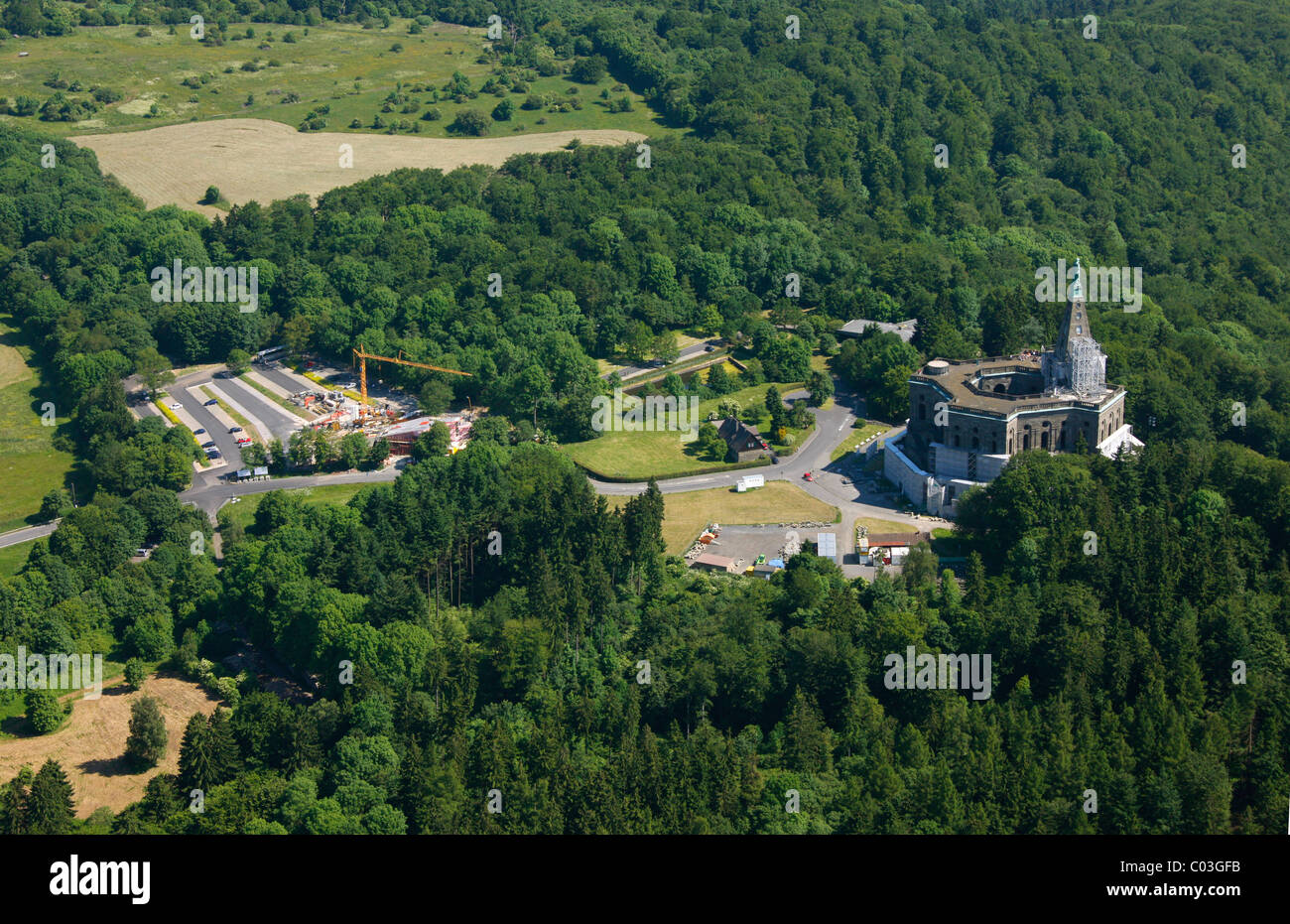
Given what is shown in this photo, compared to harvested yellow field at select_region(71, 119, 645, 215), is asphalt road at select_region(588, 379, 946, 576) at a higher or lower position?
lower

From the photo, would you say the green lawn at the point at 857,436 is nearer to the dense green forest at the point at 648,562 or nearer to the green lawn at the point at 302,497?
the dense green forest at the point at 648,562

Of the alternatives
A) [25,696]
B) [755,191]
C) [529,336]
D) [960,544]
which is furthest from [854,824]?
[755,191]

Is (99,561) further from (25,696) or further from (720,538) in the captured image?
(720,538)

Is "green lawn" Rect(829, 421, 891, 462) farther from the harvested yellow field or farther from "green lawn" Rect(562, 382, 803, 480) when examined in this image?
the harvested yellow field

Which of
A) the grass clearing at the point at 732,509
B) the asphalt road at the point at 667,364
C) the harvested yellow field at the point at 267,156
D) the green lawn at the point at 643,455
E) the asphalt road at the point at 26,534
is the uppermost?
the harvested yellow field at the point at 267,156

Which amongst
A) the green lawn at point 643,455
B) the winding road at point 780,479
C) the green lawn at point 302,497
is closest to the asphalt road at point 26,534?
the winding road at point 780,479

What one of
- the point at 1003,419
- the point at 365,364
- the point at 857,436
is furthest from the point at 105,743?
the point at 1003,419

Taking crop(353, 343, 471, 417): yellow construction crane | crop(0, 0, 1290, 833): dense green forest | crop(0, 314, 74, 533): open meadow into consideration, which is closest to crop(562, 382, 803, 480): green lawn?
crop(0, 0, 1290, 833): dense green forest
